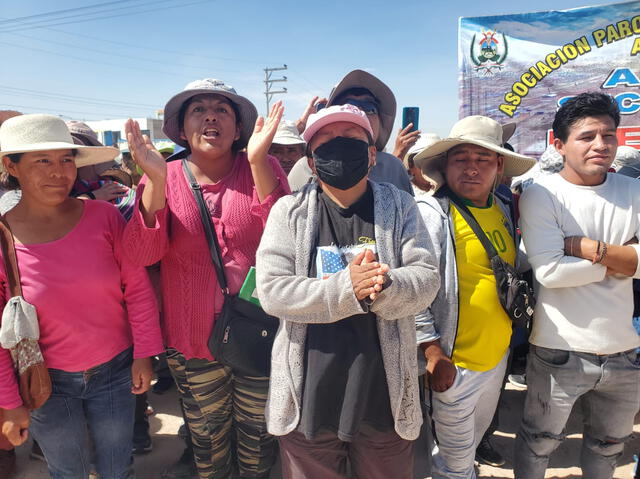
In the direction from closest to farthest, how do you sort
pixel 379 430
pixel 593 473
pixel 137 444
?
pixel 379 430 < pixel 593 473 < pixel 137 444

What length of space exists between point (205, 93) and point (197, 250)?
81 centimetres

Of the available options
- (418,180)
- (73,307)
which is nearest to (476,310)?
(73,307)

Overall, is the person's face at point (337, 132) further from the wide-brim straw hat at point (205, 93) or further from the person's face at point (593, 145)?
the person's face at point (593, 145)

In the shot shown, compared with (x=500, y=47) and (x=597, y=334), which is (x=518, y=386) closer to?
(x=597, y=334)

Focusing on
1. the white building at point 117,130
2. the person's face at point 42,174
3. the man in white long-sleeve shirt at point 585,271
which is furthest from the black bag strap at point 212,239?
the white building at point 117,130

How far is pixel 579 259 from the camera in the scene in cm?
189

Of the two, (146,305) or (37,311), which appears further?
(146,305)

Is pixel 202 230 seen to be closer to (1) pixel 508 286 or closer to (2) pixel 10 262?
(2) pixel 10 262

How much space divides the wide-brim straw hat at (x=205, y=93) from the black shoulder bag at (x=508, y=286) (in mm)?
1213

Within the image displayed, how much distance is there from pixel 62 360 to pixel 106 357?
17 cm

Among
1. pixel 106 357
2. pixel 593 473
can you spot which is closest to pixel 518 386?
pixel 593 473

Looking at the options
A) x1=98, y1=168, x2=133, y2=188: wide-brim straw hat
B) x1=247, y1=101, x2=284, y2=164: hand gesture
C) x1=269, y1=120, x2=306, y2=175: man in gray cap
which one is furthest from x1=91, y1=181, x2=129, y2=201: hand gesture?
x1=269, y1=120, x2=306, y2=175: man in gray cap

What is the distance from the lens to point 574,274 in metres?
1.87

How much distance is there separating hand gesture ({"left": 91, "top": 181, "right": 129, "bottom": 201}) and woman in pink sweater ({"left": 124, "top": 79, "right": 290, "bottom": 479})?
739 mm
